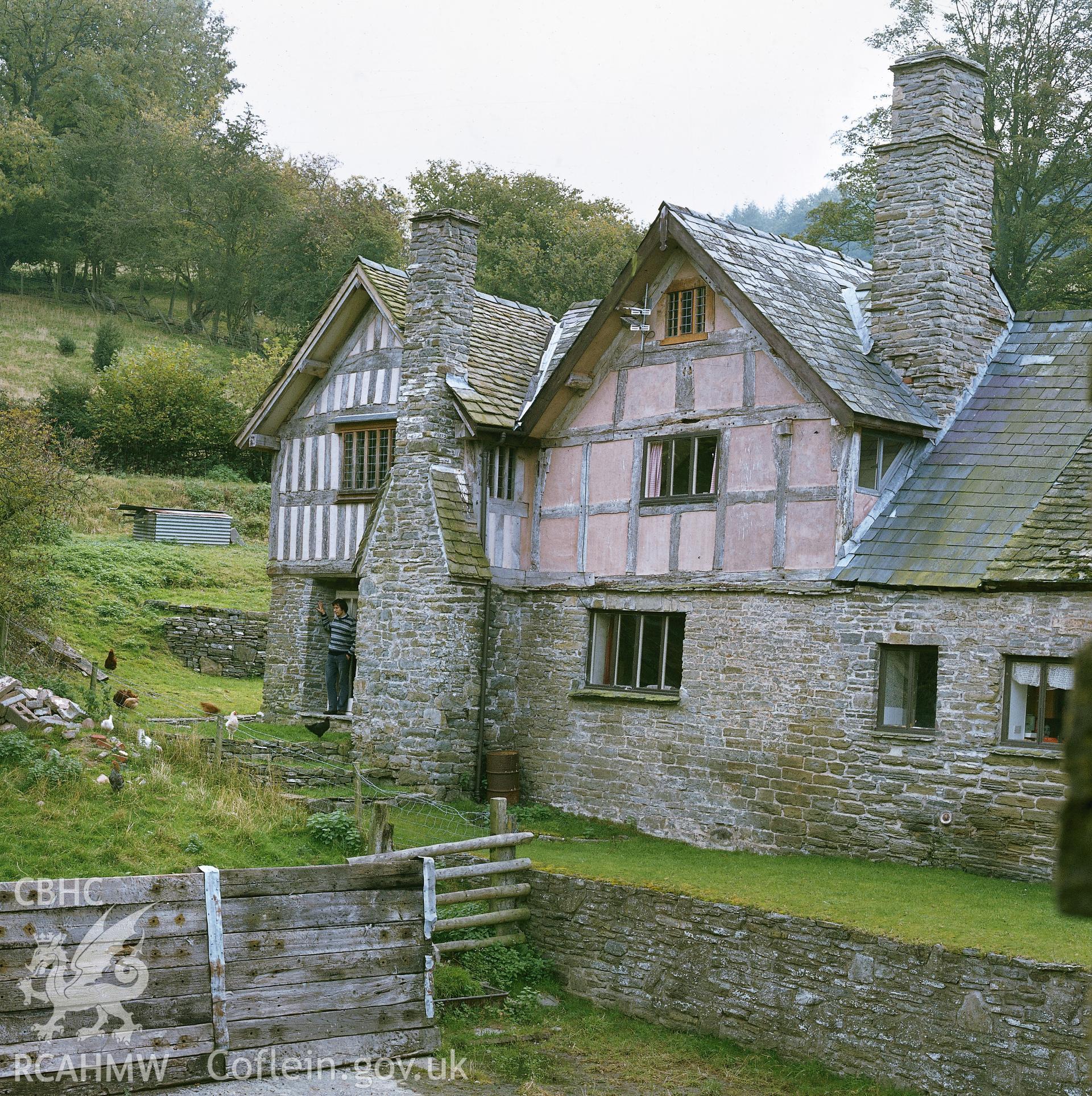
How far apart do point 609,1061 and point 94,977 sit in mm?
4348

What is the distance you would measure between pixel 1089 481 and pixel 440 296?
31.4 feet

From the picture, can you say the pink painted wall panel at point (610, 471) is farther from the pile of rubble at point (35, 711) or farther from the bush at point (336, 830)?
the pile of rubble at point (35, 711)

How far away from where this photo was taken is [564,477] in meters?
19.0

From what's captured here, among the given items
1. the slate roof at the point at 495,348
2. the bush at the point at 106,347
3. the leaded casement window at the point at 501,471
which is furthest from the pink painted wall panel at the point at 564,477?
the bush at the point at 106,347

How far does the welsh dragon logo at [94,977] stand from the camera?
8688mm

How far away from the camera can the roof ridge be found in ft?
57.8

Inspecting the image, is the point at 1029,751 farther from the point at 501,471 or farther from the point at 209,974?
the point at 501,471

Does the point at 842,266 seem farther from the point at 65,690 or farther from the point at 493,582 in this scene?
the point at 65,690

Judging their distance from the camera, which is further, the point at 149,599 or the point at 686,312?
the point at 149,599

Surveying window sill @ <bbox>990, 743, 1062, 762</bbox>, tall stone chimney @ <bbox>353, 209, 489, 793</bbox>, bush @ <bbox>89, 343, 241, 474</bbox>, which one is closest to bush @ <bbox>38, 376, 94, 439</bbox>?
bush @ <bbox>89, 343, 241, 474</bbox>

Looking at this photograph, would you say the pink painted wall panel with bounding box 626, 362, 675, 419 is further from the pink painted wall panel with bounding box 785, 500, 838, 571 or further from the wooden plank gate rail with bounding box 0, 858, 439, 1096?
the wooden plank gate rail with bounding box 0, 858, 439, 1096

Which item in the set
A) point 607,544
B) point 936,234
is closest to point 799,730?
point 607,544

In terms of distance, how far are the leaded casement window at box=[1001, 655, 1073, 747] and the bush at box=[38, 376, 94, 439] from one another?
30.8 meters

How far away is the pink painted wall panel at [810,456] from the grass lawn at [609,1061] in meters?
6.96
